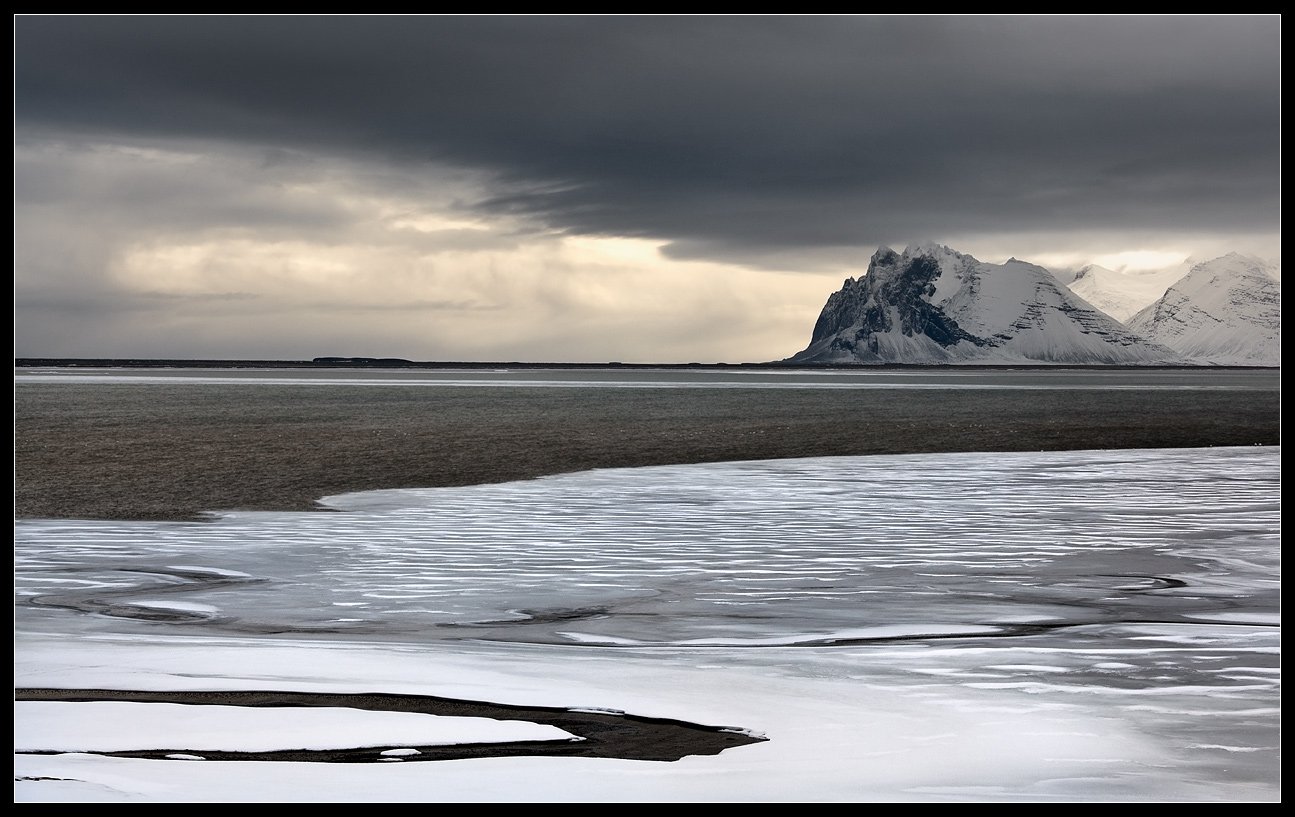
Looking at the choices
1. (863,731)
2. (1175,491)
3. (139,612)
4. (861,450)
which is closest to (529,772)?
(863,731)

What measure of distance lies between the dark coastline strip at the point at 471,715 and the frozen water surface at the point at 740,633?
6.1 inches

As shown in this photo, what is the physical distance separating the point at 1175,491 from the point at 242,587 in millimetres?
14187

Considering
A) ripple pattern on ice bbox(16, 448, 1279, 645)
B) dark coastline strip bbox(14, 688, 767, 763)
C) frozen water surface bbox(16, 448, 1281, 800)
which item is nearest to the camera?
frozen water surface bbox(16, 448, 1281, 800)

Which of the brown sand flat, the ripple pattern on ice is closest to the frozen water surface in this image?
the ripple pattern on ice

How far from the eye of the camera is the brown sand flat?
21484 millimetres

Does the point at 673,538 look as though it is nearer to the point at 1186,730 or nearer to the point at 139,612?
the point at 139,612

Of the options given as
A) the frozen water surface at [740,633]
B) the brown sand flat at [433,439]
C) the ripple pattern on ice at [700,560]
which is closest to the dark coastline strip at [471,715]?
the frozen water surface at [740,633]

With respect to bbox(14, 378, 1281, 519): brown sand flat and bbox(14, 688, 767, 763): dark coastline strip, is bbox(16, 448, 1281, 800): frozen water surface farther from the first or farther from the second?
bbox(14, 378, 1281, 519): brown sand flat

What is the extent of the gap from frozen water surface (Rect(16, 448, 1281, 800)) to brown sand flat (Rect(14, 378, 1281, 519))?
14.1 feet

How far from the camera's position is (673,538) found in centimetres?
1485

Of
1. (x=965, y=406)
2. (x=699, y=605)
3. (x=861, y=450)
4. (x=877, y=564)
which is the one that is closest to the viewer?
(x=699, y=605)

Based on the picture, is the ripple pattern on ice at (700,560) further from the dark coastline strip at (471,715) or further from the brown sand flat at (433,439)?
the brown sand flat at (433,439)
